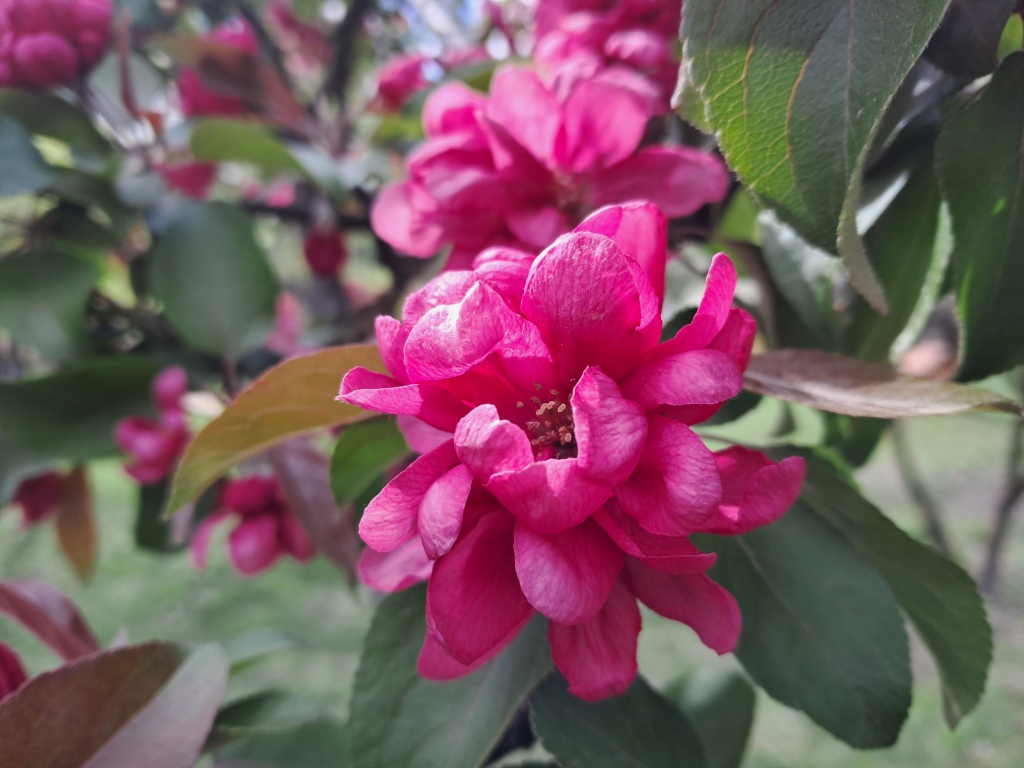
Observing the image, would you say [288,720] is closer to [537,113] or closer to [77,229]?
[537,113]

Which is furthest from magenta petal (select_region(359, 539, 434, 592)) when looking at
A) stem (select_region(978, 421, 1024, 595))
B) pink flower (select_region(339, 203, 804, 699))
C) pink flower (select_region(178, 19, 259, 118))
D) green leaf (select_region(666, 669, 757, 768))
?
stem (select_region(978, 421, 1024, 595))

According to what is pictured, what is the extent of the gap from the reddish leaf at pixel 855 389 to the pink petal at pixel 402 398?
0.12 meters

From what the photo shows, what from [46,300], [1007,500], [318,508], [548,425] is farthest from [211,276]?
[1007,500]

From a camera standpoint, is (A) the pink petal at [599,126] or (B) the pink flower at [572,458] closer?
(B) the pink flower at [572,458]

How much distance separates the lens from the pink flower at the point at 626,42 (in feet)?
1.40

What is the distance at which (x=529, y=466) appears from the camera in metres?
0.21

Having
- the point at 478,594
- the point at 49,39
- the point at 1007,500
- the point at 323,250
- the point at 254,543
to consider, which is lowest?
the point at 1007,500

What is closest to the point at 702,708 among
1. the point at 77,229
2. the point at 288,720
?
the point at 288,720

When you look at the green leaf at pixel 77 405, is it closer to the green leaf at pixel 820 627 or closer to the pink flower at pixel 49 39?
the pink flower at pixel 49 39

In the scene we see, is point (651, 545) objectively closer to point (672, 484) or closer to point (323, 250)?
point (672, 484)

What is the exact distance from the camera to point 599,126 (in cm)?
35

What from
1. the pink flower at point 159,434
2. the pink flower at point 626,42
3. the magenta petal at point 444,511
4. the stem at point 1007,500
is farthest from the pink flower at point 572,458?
the stem at point 1007,500

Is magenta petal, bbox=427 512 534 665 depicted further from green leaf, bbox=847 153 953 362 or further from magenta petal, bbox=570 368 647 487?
green leaf, bbox=847 153 953 362

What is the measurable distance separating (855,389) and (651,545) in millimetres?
102
